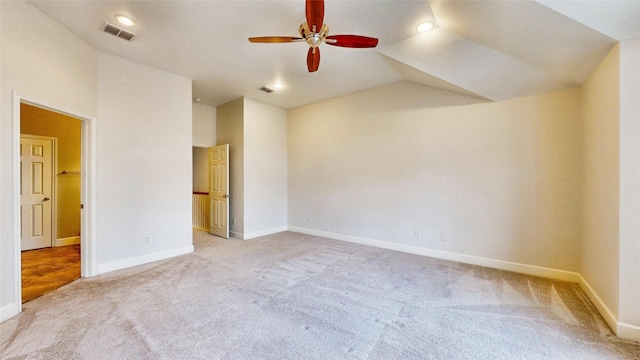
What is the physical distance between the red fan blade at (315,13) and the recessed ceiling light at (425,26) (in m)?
1.30

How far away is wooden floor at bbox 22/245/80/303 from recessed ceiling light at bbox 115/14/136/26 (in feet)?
10.0

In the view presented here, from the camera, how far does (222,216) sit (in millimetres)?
5488

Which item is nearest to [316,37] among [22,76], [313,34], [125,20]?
[313,34]

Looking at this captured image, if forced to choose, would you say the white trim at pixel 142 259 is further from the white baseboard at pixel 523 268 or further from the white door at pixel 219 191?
the white baseboard at pixel 523 268

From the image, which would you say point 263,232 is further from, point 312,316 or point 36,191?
point 36,191

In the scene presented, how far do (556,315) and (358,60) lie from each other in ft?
11.9

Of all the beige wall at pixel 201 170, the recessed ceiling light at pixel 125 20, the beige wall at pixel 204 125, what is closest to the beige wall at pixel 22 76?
the recessed ceiling light at pixel 125 20

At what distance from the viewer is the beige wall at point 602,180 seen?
7.21 feet

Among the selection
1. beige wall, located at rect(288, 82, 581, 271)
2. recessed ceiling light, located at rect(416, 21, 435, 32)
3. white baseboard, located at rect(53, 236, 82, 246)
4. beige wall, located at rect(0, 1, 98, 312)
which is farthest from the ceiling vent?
white baseboard, located at rect(53, 236, 82, 246)

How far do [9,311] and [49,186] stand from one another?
3.33 metres

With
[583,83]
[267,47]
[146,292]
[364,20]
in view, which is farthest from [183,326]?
[583,83]

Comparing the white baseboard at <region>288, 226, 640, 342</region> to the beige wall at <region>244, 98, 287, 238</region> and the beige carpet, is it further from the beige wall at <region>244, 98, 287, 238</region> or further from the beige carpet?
the beige wall at <region>244, 98, 287, 238</region>

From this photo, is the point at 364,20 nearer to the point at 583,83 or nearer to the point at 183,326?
the point at 583,83

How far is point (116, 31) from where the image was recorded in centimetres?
291
